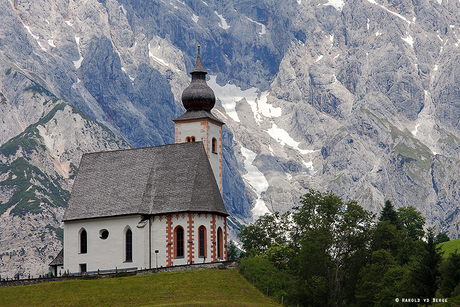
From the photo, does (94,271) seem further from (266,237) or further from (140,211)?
(266,237)

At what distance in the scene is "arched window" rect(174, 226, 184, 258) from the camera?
8175 centimetres

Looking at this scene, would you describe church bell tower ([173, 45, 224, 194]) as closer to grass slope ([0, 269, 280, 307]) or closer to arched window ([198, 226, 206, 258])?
arched window ([198, 226, 206, 258])

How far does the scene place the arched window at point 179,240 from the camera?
81.8 metres

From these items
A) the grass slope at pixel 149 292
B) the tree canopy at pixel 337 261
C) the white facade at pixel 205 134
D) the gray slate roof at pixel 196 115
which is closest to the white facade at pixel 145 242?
the tree canopy at pixel 337 261

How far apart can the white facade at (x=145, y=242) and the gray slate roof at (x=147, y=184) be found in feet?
4.10

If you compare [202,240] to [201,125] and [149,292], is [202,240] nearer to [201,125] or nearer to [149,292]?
[149,292]

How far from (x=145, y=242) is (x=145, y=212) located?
3.82 meters

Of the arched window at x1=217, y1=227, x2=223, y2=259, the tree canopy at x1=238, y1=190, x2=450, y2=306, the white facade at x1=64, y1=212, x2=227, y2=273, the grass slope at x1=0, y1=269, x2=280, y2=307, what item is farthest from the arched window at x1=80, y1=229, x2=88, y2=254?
the tree canopy at x1=238, y1=190, x2=450, y2=306

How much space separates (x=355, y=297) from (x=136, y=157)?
115 ft

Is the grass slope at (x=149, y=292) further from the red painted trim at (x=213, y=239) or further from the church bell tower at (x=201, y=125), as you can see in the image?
the church bell tower at (x=201, y=125)

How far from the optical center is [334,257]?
9238 centimetres

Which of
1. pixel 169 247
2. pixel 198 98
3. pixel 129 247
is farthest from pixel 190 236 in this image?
pixel 198 98

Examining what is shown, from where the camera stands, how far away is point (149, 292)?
66625mm

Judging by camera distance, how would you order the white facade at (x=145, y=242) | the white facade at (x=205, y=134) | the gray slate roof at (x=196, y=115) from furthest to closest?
the gray slate roof at (x=196, y=115), the white facade at (x=205, y=134), the white facade at (x=145, y=242)
